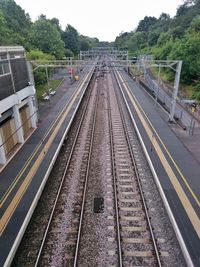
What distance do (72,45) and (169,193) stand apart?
102372 millimetres

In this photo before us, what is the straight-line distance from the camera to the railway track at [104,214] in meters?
10.3

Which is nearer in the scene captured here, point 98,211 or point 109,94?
point 98,211

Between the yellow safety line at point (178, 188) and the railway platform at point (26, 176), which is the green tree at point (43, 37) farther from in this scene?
the yellow safety line at point (178, 188)

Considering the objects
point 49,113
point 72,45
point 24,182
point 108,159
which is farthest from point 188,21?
point 24,182

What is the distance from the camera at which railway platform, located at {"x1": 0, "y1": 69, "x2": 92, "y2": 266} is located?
36.6 ft

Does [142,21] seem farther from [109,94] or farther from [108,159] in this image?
[108,159]

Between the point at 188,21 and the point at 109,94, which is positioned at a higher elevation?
the point at 188,21

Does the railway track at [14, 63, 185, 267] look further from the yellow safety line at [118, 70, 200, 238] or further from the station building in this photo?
the station building

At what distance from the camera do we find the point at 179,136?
22141 millimetres

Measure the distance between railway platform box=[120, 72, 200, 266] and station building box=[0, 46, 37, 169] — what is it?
33.4 feet

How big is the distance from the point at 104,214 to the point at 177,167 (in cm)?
655

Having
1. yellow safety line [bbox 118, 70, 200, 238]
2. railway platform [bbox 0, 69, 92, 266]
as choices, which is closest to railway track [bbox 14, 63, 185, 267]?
railway platform [bbox 0, 69, 92, 266]

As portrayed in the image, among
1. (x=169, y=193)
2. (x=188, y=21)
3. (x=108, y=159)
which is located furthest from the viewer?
(x=188, y=21)

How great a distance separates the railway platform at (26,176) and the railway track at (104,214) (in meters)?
0.95
